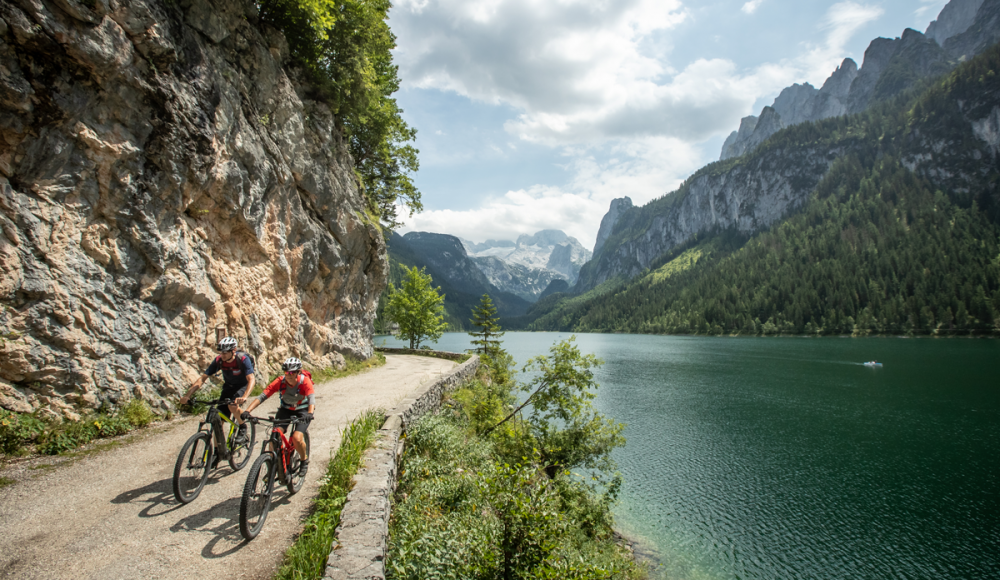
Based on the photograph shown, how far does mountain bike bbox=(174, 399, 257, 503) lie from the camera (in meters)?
6.19

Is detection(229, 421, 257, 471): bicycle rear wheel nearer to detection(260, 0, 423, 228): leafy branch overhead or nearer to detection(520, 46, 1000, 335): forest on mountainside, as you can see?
detection(260, 0, 423, 228): leafy branch overhead

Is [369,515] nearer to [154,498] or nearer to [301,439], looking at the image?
[301,439]

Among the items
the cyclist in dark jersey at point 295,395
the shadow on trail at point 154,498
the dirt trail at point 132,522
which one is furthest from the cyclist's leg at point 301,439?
the shadow on trail at point 154,498

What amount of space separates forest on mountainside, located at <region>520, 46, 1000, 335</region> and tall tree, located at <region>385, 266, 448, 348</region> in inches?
4209

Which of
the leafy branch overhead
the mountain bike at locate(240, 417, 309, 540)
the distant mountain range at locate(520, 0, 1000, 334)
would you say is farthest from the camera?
the distant mountain range at locate(520, 0, 1000, 334)

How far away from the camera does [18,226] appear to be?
26.4 feet

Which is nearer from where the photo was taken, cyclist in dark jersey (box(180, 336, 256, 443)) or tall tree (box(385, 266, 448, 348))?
cyclist in dark jersey (box(180, 336, 256, 443))

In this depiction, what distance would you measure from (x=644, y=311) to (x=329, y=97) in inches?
6340

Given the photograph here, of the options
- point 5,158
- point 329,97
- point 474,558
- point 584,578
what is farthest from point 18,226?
point 329,97

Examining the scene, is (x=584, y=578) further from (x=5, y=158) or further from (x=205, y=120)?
(x=205, y=120)

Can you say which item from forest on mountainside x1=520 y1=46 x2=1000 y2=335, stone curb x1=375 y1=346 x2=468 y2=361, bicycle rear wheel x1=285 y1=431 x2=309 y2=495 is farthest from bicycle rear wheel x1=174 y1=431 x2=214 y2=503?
forest on mountainside x1=520 y1=46 x2=1000 y2=335

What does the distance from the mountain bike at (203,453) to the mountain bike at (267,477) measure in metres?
0.62

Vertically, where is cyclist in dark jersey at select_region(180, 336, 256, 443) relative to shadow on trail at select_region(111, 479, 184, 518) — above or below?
above

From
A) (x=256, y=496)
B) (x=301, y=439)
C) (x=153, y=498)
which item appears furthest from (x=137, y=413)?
(x=256, y=496)
